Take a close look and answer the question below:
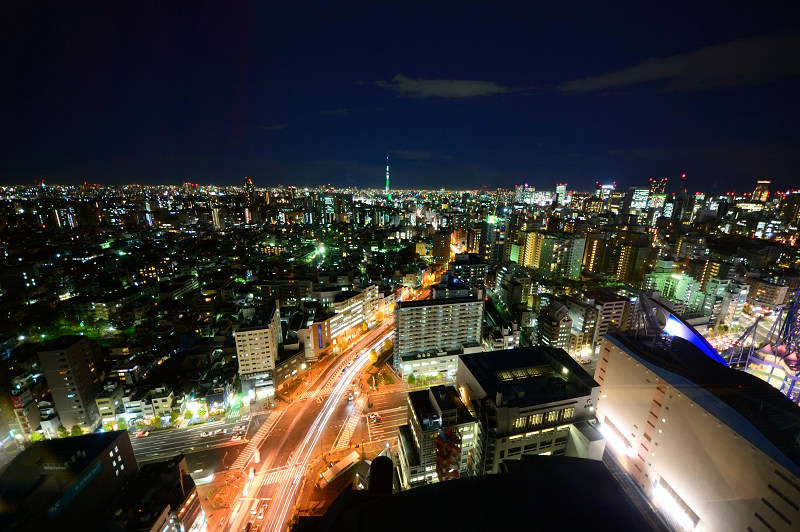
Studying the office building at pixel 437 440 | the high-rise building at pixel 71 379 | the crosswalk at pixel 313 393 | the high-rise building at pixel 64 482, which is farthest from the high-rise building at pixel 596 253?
the high-rise building at pixel 71 379

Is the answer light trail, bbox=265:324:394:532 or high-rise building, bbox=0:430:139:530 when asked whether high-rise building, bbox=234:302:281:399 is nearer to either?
light trail, bbox=265:324:394:532

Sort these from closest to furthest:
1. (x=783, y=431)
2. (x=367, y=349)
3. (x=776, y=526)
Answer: (x=776, y=526)
(x=783, y=431)
(x=367, y=349)

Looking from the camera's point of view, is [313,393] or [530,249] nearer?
[313,393]

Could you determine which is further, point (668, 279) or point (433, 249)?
point (433, 249)

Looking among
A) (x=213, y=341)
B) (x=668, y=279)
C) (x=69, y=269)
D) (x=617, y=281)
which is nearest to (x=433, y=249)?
(x=617, y=281)

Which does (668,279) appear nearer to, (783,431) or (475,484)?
(783,431)

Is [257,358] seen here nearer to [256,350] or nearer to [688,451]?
[256,350]

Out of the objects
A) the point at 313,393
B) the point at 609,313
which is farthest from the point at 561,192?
the point at 313,393
